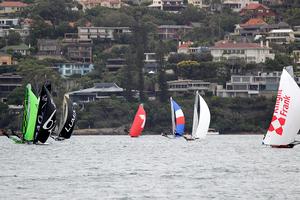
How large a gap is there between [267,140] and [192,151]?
13.9m

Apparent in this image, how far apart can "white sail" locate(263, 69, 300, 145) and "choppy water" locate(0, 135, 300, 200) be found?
62.2 inches

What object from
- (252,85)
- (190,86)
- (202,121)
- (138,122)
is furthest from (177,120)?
(252,85)

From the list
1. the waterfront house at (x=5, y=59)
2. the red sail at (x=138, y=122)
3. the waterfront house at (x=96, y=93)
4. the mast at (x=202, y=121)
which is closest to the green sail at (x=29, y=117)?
the mast at (x=202, y=121)

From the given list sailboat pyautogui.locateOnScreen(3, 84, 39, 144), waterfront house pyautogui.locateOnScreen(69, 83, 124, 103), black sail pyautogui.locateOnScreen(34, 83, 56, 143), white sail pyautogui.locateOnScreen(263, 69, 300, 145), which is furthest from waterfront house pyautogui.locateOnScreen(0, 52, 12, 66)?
white sail pyautogui.locateOnScreen(263, 69, 300, 145)

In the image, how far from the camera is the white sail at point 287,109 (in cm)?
7644

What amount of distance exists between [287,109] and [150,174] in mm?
11222

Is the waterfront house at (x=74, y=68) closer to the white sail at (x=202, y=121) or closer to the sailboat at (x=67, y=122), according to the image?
the white sail at (x=202, y=121)

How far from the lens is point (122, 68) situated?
18762 centimetres

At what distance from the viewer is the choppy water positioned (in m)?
59.1

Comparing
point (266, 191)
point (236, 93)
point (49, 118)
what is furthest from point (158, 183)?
point (236, 93)

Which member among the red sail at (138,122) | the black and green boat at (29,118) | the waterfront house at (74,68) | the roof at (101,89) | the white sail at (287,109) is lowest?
the waterfront house at (74,68)

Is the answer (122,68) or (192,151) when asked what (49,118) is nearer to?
(192,151)

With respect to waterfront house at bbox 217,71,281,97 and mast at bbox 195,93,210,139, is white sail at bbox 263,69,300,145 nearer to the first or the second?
mast at bbox 195,93,210,139

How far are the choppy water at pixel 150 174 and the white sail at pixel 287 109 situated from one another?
1580 millimetres
